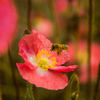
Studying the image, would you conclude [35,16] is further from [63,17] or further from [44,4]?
[63,17]

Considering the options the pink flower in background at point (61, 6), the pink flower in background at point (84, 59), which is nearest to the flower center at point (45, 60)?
the pink flower in background at point (84, 59)

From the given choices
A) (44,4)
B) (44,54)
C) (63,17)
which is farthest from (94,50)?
(44,54)

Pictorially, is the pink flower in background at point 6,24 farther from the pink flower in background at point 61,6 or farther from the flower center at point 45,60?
the pink flower in background at point 61,6

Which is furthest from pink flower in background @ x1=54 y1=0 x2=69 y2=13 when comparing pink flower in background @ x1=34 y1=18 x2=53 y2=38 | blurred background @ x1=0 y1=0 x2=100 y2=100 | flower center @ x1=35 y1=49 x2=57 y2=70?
flower center @ x1=35 y1=49 x2=57 y2=70

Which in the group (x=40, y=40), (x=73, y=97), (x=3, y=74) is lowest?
(x=3, y=74)

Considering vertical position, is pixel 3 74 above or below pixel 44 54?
below

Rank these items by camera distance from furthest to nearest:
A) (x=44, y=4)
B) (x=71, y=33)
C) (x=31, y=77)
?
1. (x=44, y=4)
2. (x=71, y=33)
3. (x=31, y=77)

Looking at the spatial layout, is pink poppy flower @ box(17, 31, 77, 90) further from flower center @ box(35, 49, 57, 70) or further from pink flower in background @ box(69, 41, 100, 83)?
pink flower in background @ box(69, 41, 100, 83)

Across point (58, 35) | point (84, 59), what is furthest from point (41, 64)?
point (84, 59)
